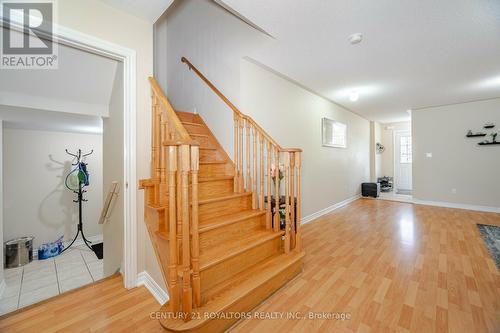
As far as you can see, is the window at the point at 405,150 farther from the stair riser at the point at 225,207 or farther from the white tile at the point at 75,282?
the white tile at the point at 75,282

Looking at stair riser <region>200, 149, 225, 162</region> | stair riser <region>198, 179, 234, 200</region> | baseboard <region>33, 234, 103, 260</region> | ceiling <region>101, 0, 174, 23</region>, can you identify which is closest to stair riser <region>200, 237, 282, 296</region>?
stair riser <region>198, 179, 234, 200</region>

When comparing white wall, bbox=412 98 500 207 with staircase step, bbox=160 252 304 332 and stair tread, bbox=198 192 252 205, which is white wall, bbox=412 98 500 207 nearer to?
staircase step, bbox=160 252 304 332

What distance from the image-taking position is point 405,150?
7320mm

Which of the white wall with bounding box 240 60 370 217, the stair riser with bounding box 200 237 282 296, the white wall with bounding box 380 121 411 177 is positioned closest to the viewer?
the stair riser with bounding box 200 237 282 296

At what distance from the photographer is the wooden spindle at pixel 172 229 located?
49.7 inches

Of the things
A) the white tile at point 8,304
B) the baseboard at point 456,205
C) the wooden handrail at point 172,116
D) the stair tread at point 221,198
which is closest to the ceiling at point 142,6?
the wooden handrail at point 172,116

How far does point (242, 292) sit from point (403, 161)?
8.23 metres

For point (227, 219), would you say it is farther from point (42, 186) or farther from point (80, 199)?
point (42, 186)

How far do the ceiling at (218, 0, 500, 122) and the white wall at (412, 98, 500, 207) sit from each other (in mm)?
764

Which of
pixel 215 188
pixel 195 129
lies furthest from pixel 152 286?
pixel 195 129

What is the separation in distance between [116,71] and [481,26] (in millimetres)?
3746

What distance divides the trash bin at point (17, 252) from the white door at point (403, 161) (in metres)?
9.88

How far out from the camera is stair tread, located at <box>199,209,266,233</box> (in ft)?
5.63

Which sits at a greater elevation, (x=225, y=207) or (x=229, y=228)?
(x=225, y=207)
